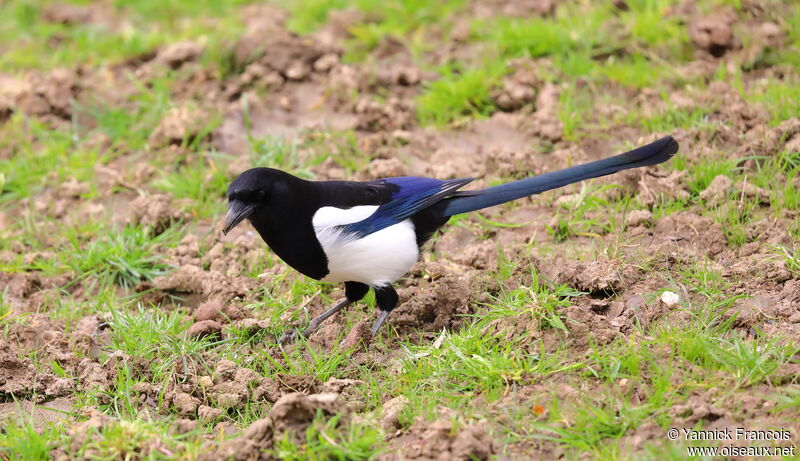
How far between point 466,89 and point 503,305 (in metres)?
1.98

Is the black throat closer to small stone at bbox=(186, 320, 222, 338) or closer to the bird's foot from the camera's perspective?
the bird's foot

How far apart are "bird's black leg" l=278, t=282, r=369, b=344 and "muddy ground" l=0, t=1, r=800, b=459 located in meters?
0.05

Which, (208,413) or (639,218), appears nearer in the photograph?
(208,413)

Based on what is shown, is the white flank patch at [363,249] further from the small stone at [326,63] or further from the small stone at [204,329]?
the small stone at [326,63]

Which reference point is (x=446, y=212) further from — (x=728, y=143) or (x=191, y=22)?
(x=191, y=22)

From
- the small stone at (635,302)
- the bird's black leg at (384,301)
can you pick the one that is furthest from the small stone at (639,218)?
the bird's black leg at (384,301)

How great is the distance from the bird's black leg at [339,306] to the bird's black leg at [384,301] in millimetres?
161

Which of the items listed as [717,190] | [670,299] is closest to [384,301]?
[670,299]

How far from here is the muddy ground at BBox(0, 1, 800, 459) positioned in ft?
9.83

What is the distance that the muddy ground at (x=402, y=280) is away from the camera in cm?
300

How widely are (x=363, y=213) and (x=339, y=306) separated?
488mm

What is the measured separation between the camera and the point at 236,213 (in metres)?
3.52

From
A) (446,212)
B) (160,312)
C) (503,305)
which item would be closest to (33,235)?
(160,312)

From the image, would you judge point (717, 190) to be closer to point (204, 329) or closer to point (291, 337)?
point (291, 337)
